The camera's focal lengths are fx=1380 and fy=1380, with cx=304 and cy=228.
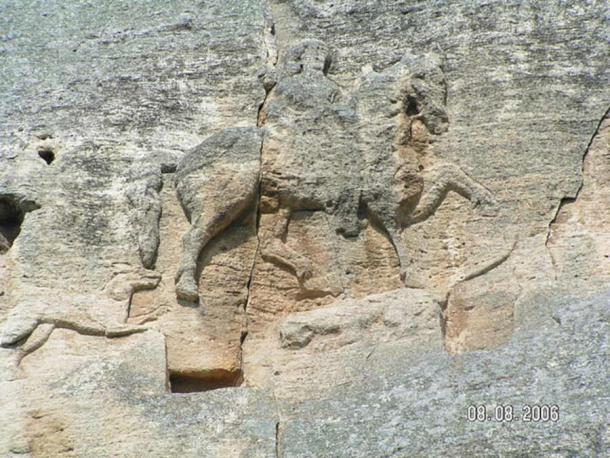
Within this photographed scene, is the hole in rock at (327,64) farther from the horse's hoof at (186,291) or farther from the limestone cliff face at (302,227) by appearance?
the horse's hoof at (186,291)

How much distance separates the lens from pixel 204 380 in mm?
8398

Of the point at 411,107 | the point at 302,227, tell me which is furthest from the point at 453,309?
the point at 411,107

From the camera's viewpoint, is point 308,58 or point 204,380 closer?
point 204,380

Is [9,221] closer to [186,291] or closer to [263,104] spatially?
[186,291]

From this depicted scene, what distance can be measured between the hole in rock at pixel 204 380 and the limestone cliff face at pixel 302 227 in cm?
1

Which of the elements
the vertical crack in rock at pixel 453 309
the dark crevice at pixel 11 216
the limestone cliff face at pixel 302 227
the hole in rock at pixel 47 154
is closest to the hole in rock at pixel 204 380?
the limestone cliff face at pixel 302 227

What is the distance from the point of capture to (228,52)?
984cm

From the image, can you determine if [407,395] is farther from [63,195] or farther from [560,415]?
[63,195]

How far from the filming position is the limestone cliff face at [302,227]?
7.55m

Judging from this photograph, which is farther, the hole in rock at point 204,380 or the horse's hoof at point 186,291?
the horse's hoof at point 186,291

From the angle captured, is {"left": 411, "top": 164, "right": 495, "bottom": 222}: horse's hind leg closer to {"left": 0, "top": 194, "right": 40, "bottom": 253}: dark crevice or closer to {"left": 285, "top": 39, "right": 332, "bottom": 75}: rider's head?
{"left": 285, "top": 39, "right": 332, "bottom": 75}: rider's head

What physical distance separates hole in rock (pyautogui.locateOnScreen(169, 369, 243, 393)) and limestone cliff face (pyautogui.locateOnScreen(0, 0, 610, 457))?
14mm

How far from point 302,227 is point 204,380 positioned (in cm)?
119

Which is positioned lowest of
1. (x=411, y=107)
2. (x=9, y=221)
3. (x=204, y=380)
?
(x=204, y=380)
